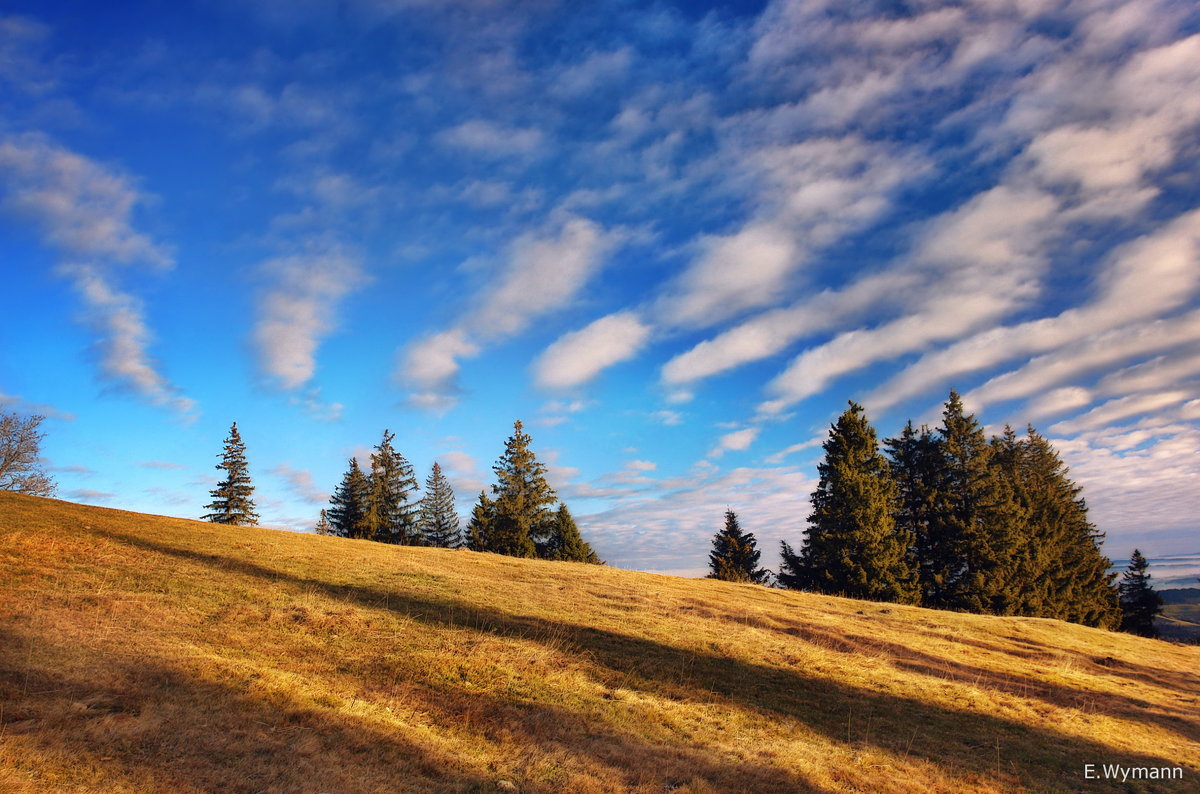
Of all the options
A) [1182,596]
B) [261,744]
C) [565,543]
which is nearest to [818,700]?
[261,744]

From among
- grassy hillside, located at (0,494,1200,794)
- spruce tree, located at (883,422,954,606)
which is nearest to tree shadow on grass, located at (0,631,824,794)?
grassy hillside, located at (0,494,1200,794)

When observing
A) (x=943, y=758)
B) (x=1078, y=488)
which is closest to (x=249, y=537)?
(x=943, y=758)

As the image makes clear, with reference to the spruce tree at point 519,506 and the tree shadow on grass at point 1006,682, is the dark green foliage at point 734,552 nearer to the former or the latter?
the spruce tree at point 519,506

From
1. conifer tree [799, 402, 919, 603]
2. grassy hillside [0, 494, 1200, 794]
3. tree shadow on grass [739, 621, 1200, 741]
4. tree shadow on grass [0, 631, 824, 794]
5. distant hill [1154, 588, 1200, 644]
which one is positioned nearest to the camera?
tree shadow on grass [0, 631, 824, 794]

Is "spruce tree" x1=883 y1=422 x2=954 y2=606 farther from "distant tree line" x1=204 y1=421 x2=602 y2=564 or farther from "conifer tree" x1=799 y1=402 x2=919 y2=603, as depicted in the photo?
"distant tree line" x1=204 y1=421 x2=602 y2=564

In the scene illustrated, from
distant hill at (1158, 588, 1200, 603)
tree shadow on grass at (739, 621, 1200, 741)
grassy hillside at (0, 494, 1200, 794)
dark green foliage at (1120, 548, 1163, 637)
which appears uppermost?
grassy hillside at (0, 494, 1200, 794)

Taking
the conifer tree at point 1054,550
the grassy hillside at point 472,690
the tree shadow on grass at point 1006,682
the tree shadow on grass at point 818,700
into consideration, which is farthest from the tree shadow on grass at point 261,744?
the conifer tree at point 1054,550

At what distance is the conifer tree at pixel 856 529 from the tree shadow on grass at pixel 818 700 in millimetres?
28264

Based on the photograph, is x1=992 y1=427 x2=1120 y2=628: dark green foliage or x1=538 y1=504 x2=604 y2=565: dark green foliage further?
x1=538 y1=504 x2=604 y2=565: dark green foliage

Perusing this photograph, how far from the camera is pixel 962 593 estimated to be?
40.3m

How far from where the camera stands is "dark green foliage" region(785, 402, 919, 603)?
39.1 metres

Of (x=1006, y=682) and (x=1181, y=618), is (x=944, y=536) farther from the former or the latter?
(x=1181, y=618)

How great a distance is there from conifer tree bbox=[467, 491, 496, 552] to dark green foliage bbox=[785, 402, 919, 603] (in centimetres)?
2822

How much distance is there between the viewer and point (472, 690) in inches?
392
